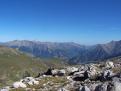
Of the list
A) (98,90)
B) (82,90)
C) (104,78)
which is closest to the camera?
(98,90)

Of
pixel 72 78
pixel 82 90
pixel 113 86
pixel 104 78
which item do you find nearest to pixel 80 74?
pixel 72 78

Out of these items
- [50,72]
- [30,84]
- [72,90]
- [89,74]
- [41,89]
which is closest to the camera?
[72,90]

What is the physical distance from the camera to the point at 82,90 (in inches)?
1531

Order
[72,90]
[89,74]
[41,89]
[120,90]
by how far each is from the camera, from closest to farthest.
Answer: [120,90], [72,90], [41,89], [89,74]

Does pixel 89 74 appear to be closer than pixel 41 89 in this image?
No

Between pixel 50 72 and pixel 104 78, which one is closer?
pixel 104 78

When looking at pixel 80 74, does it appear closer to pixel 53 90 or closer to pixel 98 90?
pixel 53 90

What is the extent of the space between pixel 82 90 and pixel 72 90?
400 centimetres

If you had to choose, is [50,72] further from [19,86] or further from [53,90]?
[53,90]

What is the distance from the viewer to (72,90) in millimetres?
42594

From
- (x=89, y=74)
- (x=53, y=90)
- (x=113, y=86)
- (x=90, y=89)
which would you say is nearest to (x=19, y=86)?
(x=53, y=90)

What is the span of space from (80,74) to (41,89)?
61.3 feet

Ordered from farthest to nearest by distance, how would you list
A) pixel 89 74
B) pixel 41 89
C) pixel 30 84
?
1. pixel 89 74
2. pixel 30 84
3. pixel 41 89

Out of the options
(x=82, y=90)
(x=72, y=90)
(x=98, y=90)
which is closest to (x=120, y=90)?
(x=98, y=90)
